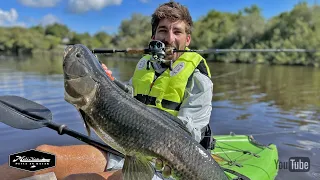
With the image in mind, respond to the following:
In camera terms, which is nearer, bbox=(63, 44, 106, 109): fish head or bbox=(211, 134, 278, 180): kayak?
bbox=(63, 44, 106, 109): fish head

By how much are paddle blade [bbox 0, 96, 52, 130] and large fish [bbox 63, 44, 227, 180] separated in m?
1.10

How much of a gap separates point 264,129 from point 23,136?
19.9 ft

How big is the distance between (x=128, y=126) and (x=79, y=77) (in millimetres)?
483

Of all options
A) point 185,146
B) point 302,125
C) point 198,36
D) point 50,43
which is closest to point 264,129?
point 302,125

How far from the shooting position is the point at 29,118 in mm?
3299

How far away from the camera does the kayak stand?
15.3 ft

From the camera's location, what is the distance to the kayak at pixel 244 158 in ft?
15.3

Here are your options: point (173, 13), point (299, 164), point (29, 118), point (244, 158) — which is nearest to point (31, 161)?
point (29, 118)

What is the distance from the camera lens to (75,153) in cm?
391

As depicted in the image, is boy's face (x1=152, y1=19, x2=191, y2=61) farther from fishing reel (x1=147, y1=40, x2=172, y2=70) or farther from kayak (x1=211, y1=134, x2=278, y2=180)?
kayak (x1=211, y1=134, x2=278, y2=180)

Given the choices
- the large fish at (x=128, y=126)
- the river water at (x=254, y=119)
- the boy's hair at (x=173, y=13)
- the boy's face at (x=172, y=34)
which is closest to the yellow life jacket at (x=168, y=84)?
the boy's face at (x=172, y=34)

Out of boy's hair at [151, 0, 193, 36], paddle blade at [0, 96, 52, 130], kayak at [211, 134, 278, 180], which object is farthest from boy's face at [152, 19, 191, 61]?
kayak at [211, 134, 278, 180]

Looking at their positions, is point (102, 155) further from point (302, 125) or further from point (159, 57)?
point (302, 125)

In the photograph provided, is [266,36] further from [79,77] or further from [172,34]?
[79,77]
